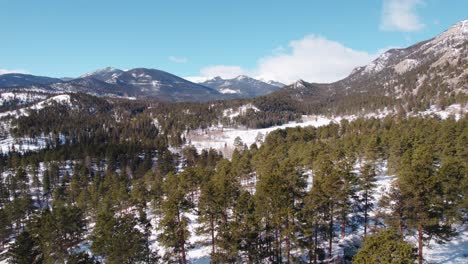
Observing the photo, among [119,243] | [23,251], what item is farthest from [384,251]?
[23,251]

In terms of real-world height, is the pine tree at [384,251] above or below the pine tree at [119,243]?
above

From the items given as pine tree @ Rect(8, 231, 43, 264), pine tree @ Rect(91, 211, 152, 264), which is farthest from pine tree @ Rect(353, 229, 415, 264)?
pine tree @ Rect(8, 231, 43, 264)

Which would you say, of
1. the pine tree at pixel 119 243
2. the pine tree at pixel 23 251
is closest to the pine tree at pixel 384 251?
the pine tree at pixel 119 243

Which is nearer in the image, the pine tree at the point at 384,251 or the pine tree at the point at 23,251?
the pine tree at the point at 384,251

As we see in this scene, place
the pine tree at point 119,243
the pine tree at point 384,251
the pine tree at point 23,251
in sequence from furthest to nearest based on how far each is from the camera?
the pine tree at point 23,251, the pine tree at point 119,243, the pine tree at point 384,251

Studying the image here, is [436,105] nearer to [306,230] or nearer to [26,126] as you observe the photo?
[306,230]

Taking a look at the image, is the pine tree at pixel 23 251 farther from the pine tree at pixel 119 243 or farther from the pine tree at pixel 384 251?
the pine tree at pixel 384 251

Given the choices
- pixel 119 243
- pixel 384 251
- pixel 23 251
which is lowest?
pixel 23 251

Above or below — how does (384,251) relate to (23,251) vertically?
above

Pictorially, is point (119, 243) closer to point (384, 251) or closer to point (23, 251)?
point (23, 251)

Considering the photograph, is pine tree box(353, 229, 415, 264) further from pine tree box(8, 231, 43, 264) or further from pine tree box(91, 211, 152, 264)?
pine tree box(8, 231, 43, 264)

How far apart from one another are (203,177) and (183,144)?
12042cm

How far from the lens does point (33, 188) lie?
304 ft

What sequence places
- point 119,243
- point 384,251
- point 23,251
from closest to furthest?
1. point 384,251
2. point 119,243
3. point 23,251
